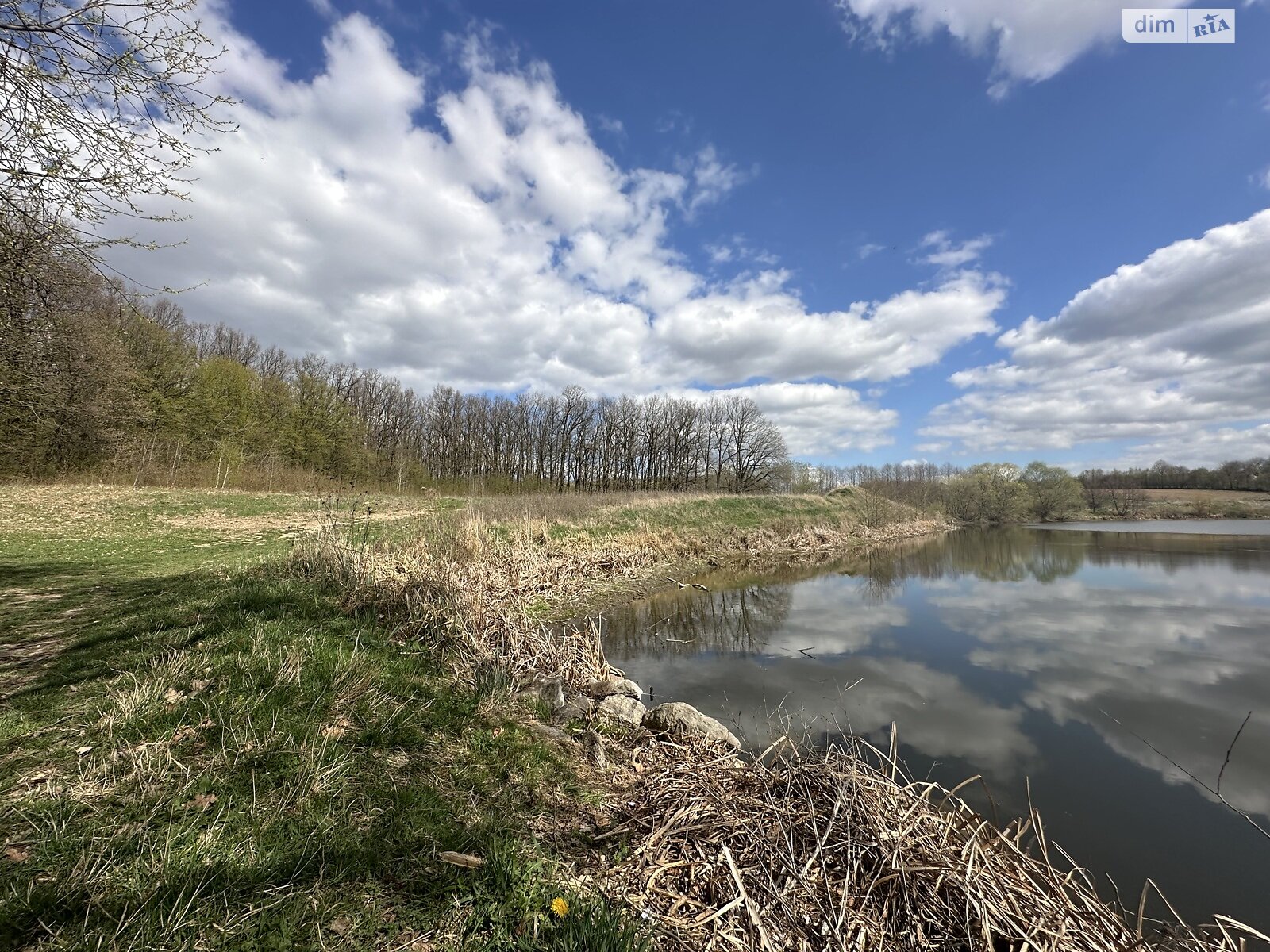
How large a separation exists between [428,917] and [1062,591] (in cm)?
1742

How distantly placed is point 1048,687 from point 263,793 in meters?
A: 8.76

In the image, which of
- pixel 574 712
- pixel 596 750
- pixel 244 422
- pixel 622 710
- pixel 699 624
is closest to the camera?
pixel 596 750

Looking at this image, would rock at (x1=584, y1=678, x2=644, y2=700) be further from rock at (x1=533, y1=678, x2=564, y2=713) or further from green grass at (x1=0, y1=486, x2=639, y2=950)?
green grass at (x1=0, y1=486, x2=639, y2=950)

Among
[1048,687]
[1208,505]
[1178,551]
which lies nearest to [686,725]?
[1048,687]

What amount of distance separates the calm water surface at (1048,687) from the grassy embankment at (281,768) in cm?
Result: 259

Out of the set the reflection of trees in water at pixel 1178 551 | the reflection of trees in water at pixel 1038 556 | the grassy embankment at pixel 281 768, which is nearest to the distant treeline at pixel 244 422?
the grassy embankment at pixel 281 768

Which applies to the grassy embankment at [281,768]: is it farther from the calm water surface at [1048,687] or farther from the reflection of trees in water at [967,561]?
the reflection of trees in water at [967,561]

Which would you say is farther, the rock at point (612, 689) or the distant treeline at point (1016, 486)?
the distant treeline at point (1016, 486)

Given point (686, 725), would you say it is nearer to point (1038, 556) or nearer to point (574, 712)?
point (574, 712)

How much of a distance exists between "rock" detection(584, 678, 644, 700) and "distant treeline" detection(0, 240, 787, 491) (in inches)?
245

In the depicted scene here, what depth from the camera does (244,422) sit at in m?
32.7

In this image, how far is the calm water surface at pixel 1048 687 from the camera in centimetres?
402

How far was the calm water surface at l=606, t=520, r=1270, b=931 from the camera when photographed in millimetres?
4016

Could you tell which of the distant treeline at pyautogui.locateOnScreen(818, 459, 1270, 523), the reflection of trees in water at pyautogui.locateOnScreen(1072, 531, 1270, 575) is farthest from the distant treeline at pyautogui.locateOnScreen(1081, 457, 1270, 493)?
the reflection of trees in water at pyautogui.locateOnScreen(1072, 531, 1270, 575)
